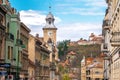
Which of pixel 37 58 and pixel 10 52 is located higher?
pixel 37 58

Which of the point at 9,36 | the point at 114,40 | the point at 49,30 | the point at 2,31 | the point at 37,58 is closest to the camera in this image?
the point at 114,40

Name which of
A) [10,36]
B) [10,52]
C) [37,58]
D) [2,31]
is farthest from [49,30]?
[2,31]

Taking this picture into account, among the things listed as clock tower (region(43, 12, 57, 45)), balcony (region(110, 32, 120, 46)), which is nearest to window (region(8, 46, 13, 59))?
balcony (region(110, 32, 120, 46))

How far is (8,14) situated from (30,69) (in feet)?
99.8

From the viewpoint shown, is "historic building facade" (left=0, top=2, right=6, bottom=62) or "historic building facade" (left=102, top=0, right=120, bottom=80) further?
"historic building facade" (left=0, top=2, right=6, bottom=62)

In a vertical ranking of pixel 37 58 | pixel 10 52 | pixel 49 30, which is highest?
pixel 49 30

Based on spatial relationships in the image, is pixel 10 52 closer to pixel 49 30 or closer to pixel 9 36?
pixel 9 36

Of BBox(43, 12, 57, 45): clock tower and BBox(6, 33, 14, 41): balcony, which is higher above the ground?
BBox(43, 12, 57, 45): clock tower

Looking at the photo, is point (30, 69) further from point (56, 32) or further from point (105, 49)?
point (56, 32)

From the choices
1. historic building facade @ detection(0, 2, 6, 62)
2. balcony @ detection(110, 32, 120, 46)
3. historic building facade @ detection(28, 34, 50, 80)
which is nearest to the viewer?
balcony @ detection(110, 32, 120, 46)

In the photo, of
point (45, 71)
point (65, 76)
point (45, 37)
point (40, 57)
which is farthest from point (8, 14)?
point (65, 76)

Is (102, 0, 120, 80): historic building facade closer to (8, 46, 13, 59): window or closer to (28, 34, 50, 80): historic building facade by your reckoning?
(8, 46, 13, 59): window

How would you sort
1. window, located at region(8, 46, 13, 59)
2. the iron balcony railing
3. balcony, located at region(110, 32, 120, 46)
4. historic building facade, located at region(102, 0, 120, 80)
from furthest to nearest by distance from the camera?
1. window, located at region(8, 46, 13, 59)
2. the iron balcony railing
3. historic building facade, located at region(102, 0, 120, 80)
4. balcony, located at region(110, 32, 120, 46)

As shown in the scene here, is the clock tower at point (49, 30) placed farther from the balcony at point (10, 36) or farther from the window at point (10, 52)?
the balcony at point (10, 36)
